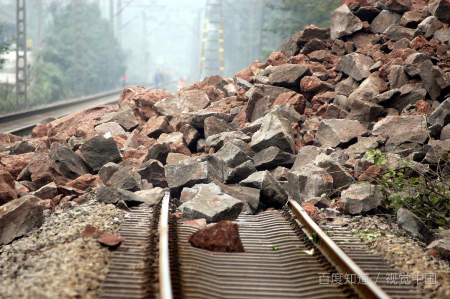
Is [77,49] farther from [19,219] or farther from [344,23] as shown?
[19,219]

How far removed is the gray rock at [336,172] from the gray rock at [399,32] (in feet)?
18.9

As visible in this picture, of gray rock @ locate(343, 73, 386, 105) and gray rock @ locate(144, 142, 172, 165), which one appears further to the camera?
gray rock @ locate(343, 73, 386, 105)

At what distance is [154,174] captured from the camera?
26.2 ft

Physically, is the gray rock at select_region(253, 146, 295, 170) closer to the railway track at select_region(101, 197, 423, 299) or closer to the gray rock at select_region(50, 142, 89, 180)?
the railway track at select_region(101, 197, 423, 299)

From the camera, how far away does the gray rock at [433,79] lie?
31.2ft

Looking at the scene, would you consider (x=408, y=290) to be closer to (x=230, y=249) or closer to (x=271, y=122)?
(x=230, y=249)

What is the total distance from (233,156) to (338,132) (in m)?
2.07

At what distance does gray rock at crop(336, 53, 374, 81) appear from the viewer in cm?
1108

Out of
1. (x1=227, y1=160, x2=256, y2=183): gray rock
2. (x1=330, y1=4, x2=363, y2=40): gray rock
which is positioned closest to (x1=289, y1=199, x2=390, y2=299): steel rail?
(x1=227, y1=160, x2=256, y2=183): gray rock

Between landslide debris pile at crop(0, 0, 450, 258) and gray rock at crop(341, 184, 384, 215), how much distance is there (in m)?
0.02

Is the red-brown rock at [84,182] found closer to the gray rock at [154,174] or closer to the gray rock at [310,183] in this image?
the gray rock at [154,174]

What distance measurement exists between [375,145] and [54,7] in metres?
47.1

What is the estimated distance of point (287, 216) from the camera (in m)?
6.61

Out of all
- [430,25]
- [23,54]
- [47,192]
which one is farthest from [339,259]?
[23,54]
